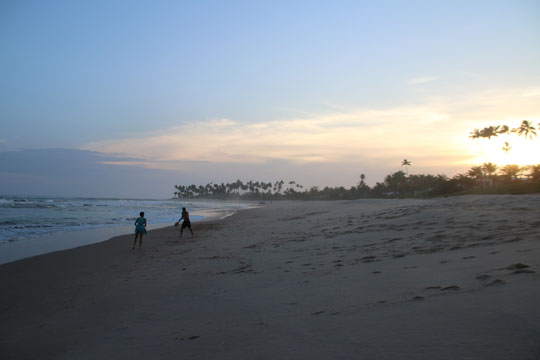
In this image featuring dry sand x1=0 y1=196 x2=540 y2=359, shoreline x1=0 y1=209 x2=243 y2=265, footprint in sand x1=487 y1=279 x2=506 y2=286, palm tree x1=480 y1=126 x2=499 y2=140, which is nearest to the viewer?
dry sand x1=0 y1=196 x2=540 y2=359

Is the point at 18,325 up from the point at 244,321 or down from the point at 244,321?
down

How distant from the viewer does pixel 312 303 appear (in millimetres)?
4332

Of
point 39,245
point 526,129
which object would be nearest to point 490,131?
point 526,129

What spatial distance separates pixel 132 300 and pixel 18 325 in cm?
158

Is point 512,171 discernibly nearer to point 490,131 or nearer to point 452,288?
point 490,131

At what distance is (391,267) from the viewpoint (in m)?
5.59

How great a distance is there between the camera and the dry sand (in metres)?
2.99

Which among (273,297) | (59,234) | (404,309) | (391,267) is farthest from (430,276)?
(59,234)

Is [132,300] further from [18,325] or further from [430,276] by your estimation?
[430,276]

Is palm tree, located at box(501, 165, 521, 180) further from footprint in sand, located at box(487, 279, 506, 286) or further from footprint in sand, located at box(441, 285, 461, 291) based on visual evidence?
footprint in sand, located at box(441, 285, 461, 291)

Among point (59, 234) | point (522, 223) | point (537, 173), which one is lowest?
point (59, 234)

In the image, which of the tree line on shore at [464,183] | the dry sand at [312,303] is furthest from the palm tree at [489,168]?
the dry sand at [312,303]

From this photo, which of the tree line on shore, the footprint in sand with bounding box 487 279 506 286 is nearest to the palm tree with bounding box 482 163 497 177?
the tree line on shore

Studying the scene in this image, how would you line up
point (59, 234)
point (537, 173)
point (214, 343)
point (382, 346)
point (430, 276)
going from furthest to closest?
point (537, 173) < point (59, 234) < point (430, 276) < point (214, 343) < point (382, 346)
